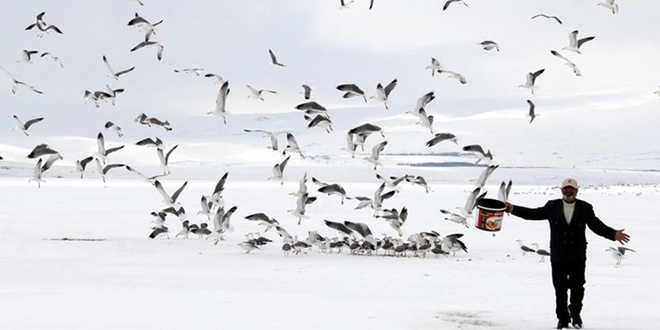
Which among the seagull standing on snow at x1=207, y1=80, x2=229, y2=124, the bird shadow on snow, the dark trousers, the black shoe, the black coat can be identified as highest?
the seagull standing on snow at x1=207, y1=80, x2=229, y2=124

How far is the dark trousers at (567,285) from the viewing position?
1160cm

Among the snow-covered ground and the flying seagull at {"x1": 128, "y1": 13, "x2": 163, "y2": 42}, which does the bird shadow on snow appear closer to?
the snow-covered ground

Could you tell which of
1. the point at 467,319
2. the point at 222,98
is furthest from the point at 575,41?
the point at 467,319

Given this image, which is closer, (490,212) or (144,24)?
(490,212)

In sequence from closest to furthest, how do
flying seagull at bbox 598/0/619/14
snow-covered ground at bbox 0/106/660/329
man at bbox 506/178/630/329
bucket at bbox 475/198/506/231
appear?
man at bbox 506/178/630/329 → bucket at bbox 475/198/506/231 → snow-covered ground at bbox 0/106/660/329 → flying seagull at bbox 598/0/619/14

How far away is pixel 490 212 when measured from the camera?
1191 cm

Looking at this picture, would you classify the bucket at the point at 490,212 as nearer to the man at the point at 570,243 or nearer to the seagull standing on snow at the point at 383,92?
the man at the point at 570,243

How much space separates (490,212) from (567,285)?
1.10m

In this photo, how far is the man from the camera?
11.6 m

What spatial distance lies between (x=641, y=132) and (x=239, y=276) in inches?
4216

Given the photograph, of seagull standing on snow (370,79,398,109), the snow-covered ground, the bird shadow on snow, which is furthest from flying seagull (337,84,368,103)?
the bird shadow on snow

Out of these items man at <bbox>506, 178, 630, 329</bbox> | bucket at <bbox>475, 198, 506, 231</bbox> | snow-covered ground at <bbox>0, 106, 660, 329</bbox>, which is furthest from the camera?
snow-covered ground at <bbox>0, 106, 660, 329</bbox>

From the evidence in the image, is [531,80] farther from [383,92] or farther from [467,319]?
[467,319]

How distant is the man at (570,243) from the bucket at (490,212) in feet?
1.75
